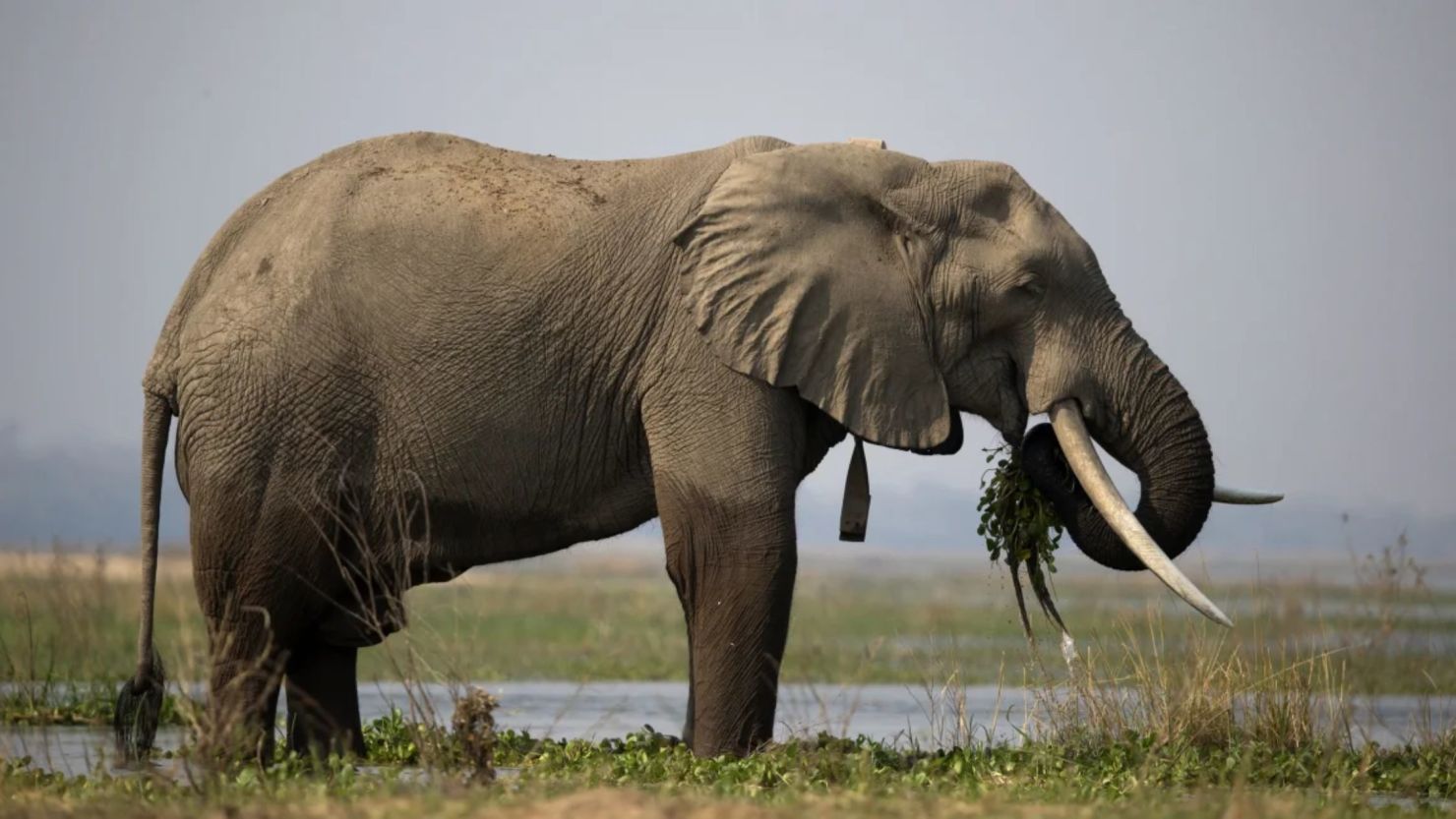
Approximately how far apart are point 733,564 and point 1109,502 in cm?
195

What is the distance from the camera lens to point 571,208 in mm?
11023

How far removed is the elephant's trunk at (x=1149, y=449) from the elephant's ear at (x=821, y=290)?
0.88 meters

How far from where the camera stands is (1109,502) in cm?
1080

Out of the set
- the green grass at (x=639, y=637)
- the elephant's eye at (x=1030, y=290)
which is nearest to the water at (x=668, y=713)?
the green grass at (x=639, y=637)

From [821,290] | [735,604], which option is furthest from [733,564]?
[821,290]

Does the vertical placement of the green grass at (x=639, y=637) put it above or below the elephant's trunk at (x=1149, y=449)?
below

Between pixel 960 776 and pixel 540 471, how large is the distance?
103 inches

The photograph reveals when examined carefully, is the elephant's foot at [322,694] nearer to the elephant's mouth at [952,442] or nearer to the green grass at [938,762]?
the green grass at [938,762]

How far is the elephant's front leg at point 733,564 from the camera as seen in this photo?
10.5m

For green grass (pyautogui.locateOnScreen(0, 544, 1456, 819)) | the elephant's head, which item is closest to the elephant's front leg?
green grass (pyautogui.locateOnScreen(0, 544, 1456, 819))

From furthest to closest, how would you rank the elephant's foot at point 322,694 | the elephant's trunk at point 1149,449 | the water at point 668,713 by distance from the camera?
the water at point 668,713
the elephant's foot at point 322,694
the elephant's trunk at point 1149,449

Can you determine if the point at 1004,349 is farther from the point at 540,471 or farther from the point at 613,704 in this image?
the point at 613,704

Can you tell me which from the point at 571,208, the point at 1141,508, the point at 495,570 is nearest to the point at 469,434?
the point at 571,208

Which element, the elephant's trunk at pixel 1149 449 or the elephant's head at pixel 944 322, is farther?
the elephant's trunk at pixel 1149 449
